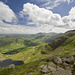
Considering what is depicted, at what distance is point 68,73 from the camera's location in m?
64.6

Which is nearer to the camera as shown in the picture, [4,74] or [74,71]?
[74,71]

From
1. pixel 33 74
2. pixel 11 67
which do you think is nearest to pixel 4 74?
pixel 11 67

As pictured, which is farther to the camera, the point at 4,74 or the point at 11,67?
the point at 11,67

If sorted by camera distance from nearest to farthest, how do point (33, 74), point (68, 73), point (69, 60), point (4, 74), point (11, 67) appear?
point (68, 73) → point (33, 74) → point (69, 60) → point (4, 74) → point (11, 67)

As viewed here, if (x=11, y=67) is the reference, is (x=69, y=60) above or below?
above

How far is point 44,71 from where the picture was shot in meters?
71.7

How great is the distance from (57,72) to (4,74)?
349 ft

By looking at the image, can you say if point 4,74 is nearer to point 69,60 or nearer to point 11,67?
point 11,67

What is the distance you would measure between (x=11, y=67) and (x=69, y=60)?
12462 centimetres

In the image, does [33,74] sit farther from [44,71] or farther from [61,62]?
[61,62]

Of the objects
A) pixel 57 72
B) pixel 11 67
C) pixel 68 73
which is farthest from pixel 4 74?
pixel 68 73

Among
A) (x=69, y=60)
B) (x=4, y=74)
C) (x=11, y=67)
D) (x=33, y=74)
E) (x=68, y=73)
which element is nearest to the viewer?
(x=68, y=73)

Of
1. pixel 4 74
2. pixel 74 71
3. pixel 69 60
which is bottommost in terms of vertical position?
pixel 4 74

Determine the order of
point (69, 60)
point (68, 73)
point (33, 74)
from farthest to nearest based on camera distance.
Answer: point (69, 60), point (33, 74), point (68, 73)
